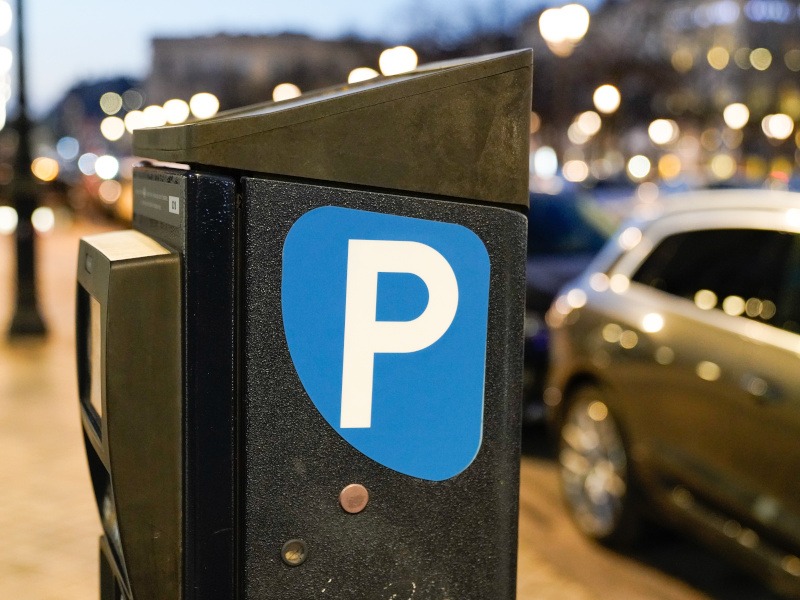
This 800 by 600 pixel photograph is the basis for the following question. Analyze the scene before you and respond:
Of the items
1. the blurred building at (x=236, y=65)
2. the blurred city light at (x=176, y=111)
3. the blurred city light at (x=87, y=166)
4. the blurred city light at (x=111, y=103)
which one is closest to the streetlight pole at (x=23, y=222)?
the blurred city light at (x=87, y=166)

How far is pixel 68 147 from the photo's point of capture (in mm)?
106688

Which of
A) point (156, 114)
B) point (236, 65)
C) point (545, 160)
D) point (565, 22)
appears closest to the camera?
point (565, 22)

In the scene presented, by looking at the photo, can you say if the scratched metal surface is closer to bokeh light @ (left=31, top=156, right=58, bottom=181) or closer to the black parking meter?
the black parking meter

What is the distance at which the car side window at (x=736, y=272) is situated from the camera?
4094 millimetres

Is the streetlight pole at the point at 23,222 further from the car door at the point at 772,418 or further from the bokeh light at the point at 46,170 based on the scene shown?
the bokeh light at the point at 46,170

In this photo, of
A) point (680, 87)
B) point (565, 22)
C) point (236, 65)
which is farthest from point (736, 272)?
point (236, 65)

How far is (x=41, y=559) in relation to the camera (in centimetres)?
450

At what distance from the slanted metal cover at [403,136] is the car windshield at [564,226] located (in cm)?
602

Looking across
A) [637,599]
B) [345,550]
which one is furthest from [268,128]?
[637,599]

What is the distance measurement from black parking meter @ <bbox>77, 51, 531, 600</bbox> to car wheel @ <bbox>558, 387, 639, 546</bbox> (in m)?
3.11

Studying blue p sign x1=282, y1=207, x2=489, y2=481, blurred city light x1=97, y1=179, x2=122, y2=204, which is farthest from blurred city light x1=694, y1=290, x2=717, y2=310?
blurred city light x1=97, y1=179, x2=122, y2=204

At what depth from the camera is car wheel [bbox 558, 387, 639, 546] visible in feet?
15.8

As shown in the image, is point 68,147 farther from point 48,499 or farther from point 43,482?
point 48,499

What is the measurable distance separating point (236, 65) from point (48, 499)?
221 ft
